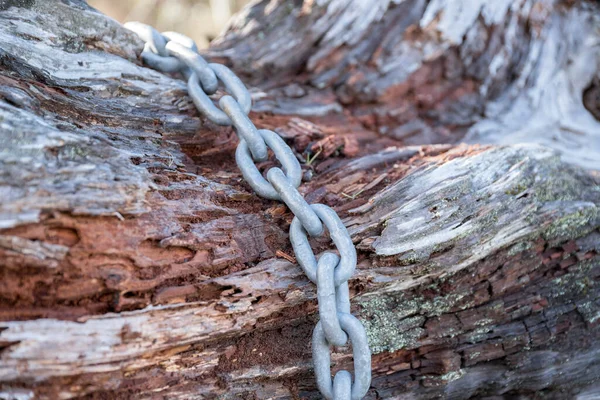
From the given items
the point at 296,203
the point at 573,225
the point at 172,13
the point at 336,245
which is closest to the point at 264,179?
the point at 296,203

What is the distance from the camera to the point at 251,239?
196cm

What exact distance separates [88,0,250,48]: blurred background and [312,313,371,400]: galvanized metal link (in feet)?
25.4

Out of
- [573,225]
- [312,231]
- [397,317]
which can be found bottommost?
[397,317]

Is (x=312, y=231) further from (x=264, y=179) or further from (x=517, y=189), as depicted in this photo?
(x=517, y=189)

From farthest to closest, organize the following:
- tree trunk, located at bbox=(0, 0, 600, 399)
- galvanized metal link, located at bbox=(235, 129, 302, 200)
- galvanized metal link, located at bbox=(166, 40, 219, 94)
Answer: galvanized metal link, located at bbox=(166, 40, 219, 94), galvanized metal link, located at bbox=(235, 129, 302, 200), tree trunk, located at bbox=(0, 0, 600, 399)

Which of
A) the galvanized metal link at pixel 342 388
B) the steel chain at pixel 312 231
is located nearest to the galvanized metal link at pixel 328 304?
the steel chain at pixel 312 231

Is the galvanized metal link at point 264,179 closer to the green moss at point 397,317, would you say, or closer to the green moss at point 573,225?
the green moss at point 397,317

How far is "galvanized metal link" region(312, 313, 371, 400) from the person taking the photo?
1746 millimetres

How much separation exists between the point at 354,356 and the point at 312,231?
1.54ft

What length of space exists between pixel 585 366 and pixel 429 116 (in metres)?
1.66

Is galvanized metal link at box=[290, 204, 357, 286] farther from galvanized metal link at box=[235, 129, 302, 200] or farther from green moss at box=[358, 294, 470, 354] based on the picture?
green moss at box=[358, 294, 470, 354]

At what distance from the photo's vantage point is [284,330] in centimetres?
196

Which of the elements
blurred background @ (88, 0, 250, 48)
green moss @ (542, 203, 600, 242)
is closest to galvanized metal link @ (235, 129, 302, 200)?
green moss @ (542, 203, 600, 242)

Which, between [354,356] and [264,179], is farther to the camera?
[264,179]
